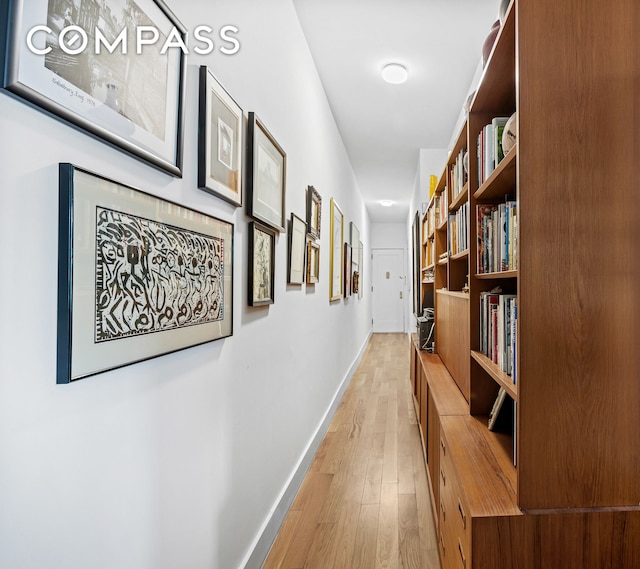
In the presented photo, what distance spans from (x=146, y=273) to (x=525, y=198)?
3.03 feet

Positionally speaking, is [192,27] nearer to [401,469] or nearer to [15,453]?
[15,453]

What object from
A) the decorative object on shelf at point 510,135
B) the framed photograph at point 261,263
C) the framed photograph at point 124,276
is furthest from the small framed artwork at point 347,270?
the framed photograph at point 124,276

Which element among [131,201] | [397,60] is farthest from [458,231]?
[131,201]

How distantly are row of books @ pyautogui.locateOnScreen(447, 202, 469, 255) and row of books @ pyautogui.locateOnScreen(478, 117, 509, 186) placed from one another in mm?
401

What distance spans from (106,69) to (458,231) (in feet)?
6.27

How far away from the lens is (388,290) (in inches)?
386

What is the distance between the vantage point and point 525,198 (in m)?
1.02

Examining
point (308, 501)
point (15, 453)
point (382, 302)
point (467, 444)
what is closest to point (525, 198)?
point (467, 444)

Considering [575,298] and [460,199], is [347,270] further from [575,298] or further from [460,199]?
[575,298]

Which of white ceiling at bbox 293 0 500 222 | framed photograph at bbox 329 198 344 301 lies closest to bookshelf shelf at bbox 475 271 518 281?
white ceiling at bbox 293 0 500 222

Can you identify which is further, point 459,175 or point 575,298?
point 459,175

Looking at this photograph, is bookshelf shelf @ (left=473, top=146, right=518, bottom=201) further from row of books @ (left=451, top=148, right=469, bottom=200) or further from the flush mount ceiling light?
the flush mount ceiling light

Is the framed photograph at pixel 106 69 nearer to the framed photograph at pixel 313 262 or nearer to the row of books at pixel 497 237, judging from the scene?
the row of books at pixel 497 237

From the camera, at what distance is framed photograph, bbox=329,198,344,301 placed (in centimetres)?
363
